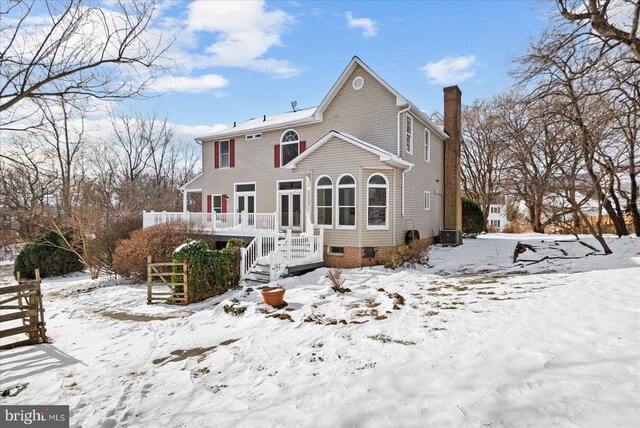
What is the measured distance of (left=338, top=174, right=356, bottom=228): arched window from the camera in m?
13.1

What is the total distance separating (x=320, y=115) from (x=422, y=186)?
582 cm

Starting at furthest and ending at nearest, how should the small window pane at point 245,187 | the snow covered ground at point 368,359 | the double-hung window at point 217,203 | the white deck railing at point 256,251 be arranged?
the double-hung window at point 217,203 < the small window pane at point 245,187 < the white deck railing at point 256,251 < the snow covered ground at point 368,359

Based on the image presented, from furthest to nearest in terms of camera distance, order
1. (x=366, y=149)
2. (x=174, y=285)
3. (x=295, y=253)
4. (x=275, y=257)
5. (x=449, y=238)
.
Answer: (x=449, y=238) < (x=366, y=149) < (x=295, y=253) < (x=275, y=257) < (x=174, y=285)

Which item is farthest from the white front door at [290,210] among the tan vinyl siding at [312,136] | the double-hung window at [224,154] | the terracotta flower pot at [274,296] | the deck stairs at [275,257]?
the terracotta flower pot at [274,296]

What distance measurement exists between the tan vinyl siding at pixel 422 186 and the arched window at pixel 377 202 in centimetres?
92

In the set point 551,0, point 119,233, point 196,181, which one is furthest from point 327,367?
point 196,181

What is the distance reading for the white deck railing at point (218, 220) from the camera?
585 inches

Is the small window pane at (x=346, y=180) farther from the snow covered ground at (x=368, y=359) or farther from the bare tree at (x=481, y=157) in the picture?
the bare tree at (x=481, y=157)

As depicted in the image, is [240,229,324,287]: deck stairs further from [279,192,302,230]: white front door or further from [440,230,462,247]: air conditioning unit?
[440,230,462,247]: air conditioning unit

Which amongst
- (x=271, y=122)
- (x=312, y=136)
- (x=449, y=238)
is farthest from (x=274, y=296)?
(x=271, y=122)

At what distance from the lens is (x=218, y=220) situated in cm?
1568

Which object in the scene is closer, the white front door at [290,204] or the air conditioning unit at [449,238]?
the white front door at [290,204]

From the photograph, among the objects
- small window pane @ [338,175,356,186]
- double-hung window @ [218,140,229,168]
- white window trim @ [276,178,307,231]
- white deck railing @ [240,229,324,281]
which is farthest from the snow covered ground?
double-hung window @ [218,140,229,168]

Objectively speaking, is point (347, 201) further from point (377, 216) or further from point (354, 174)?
point (377, 216)
